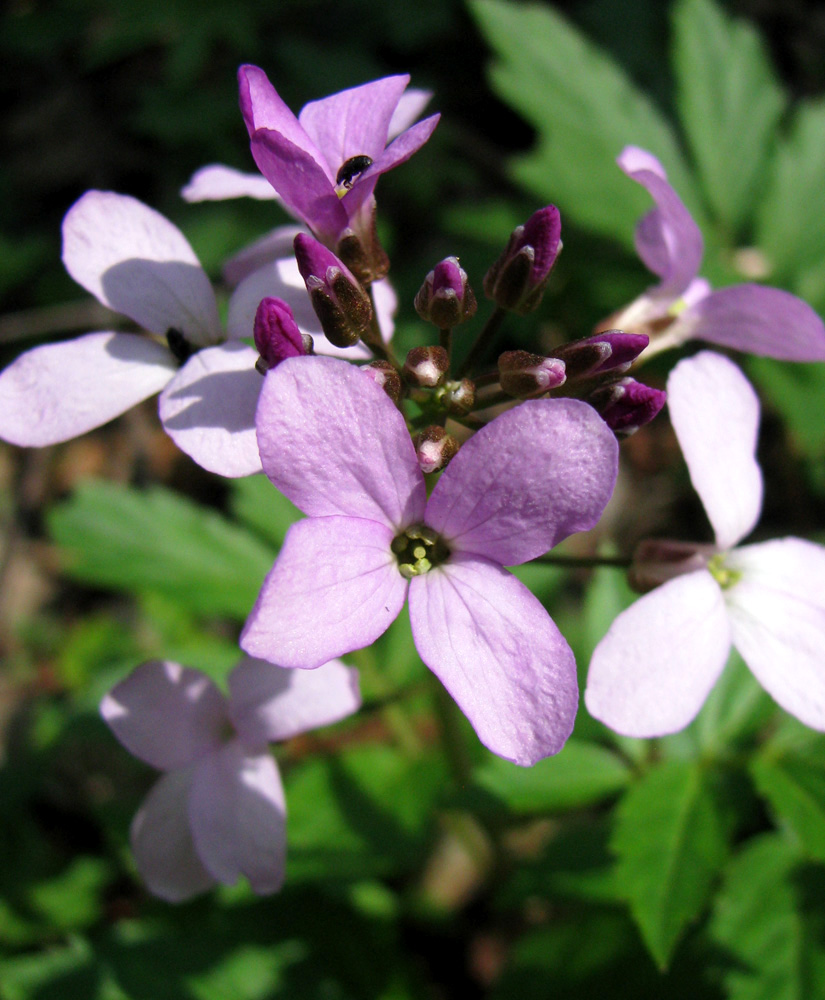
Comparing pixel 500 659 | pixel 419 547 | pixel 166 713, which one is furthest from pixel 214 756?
pixel 500 659

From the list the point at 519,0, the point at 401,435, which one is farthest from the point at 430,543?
the point at 519,0

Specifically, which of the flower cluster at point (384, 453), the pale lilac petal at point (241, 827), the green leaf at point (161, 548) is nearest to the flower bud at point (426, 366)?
the flower cluster at point (384, 453)

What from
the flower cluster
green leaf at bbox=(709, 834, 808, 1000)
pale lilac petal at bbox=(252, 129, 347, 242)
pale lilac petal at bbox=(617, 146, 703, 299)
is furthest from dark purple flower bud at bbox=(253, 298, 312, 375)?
green leaf at bbox=(709, 834, 808, 1000)

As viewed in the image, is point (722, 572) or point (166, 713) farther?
point (166, 713)

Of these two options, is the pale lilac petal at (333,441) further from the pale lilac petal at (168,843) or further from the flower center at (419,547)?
the pale lilac petal at (168,843)

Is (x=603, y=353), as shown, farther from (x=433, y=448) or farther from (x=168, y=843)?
(x=168, y=843)

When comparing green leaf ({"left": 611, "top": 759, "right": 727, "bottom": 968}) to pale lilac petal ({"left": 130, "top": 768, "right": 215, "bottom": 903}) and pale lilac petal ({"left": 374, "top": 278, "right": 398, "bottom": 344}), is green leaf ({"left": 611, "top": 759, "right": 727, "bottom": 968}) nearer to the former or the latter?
pale lilac petal ({"left": 130, "top": 768, "right": 215, "bottom": 903})

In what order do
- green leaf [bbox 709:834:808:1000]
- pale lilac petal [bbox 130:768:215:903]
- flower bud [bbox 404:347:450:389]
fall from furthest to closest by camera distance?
green leaf [bbox 709:834:808:1000] < pale lilac petal [bbox 130:768:215:903] < flower bud [bbox 404:347:450:389]
